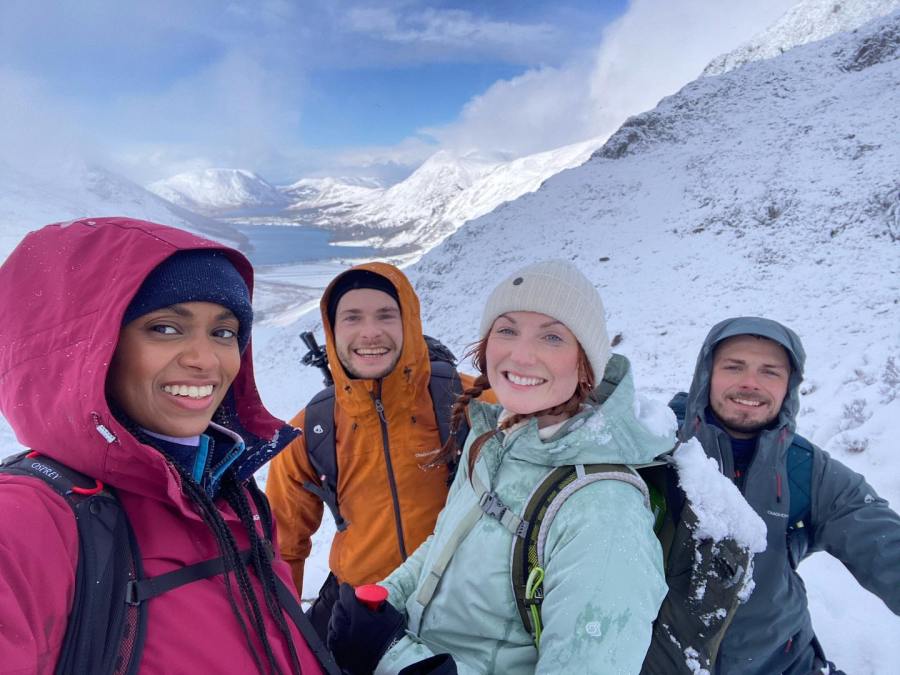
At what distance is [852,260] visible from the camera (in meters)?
11.9

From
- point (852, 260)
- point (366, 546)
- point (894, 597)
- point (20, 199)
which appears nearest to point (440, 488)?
point (366, 546)

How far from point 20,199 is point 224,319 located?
170m

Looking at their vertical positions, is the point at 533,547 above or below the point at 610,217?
below

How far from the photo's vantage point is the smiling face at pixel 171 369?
1.34 metres

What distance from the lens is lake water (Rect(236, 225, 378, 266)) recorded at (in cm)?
12144

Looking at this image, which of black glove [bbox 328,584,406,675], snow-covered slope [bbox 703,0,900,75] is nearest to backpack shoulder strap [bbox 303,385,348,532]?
black glove [bbox 328,584,406,675]

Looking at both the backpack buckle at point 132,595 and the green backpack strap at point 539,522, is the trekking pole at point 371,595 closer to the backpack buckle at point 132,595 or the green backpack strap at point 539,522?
the green backpack strap at point 539,522

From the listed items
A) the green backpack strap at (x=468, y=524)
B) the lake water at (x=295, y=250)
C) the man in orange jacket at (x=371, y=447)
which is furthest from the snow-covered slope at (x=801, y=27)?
the lake water at (x=295, y=250)

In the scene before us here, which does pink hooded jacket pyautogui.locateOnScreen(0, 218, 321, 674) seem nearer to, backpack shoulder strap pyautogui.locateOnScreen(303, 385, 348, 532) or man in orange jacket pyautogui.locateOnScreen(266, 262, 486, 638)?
man in orange jacket pyautogui.locateOnScreen(266, 262, 486, 638)

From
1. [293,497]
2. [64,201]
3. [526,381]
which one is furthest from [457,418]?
[64,201]

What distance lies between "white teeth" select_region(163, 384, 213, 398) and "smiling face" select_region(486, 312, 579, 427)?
3.46 ft

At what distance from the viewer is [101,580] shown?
104cm

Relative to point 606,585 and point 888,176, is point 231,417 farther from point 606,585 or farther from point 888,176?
point 888,176

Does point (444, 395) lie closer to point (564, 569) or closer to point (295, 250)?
point (564, 569)
